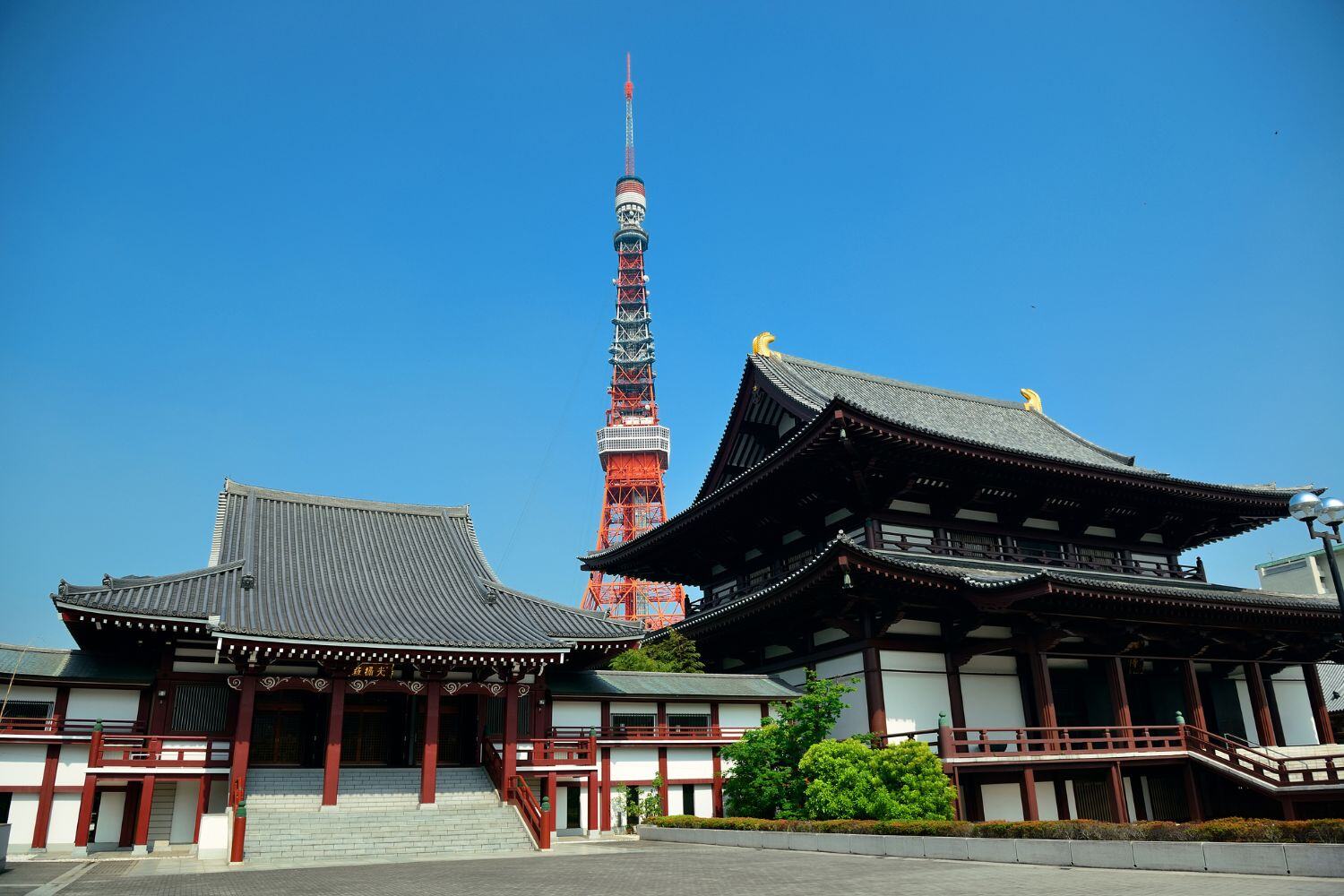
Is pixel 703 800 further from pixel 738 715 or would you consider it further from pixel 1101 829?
pixel 1101 829

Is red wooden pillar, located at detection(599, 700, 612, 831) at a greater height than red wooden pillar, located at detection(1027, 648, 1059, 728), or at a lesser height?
lesser

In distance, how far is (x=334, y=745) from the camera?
25344mm

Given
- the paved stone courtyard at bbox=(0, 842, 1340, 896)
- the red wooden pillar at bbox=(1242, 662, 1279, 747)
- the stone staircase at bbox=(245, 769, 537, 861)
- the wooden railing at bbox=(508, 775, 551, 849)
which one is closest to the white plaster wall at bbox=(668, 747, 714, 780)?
the wooden railing at bbox=(508, 775, 551, 849)

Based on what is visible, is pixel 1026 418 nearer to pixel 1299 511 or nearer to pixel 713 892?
pixel 1299 511

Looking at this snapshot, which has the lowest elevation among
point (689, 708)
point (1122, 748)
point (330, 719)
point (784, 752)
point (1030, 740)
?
point (1122, 748)

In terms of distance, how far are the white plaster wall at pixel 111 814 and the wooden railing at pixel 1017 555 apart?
24360 mm

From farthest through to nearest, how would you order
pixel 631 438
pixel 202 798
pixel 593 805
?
pixel 631 438
pixel 593 805
pixel 202 798

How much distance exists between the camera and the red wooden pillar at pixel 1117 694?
2933 cm

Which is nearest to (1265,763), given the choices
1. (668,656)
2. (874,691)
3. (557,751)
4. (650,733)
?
(874,691)

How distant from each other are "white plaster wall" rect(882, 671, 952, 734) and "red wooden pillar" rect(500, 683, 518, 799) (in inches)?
439

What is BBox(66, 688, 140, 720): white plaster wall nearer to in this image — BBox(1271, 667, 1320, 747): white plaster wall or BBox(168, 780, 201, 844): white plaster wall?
BBox(168, 780, 201, 844): white plaster wall

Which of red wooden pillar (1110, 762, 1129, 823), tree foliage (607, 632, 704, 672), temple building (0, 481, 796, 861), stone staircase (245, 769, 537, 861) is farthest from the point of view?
tree foliage (607, 632, 704, 672)

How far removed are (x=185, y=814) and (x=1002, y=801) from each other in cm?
2399

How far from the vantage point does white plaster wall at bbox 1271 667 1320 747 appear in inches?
1405
